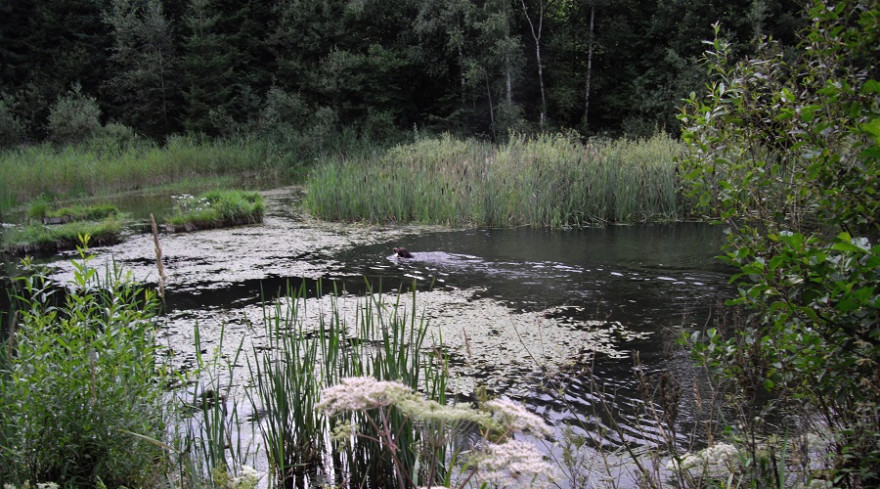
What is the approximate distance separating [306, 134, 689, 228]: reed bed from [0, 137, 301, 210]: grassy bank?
5.13m

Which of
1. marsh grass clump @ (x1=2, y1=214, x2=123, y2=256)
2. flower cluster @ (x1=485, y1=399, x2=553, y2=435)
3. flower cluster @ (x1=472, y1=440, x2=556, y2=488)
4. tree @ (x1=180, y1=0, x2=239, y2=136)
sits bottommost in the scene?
marsh grass clump @ (x1=2, y1=214, x2=123, y2=256)

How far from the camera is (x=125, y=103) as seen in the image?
914 inches

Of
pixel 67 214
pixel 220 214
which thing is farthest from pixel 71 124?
pixel 220 214

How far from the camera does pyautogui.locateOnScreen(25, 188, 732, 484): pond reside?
11.3ft

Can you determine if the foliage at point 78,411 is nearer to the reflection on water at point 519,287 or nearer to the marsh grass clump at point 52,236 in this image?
the reflection on water at point 519,287

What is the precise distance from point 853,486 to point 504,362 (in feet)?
7.01

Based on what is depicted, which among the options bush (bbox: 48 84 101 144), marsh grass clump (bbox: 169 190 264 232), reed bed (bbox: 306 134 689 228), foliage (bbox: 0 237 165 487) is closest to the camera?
foliage (bbox: 0 237 165 487)

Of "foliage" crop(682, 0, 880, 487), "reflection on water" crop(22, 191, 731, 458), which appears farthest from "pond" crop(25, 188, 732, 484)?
"foliage" crop(682, 0, 880, 487)

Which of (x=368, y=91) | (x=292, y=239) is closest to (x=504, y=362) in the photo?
(x=292, y=239)

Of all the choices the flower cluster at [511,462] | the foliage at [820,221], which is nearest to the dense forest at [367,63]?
the foliage at [820,221]

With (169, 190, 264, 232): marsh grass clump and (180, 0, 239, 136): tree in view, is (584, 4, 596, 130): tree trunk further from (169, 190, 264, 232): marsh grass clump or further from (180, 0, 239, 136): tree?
(169, 190, 264, 232): marsh grass clump

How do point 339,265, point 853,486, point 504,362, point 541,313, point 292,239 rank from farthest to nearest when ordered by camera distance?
point 292,239 < point 339,265 < point 541,313 < point 504,362 < point 853,486

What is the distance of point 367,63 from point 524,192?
13.6m

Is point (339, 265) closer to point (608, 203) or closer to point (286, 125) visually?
point (608, 203)
